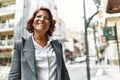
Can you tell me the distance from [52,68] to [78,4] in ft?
6.09

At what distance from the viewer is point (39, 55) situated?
67 centimetres

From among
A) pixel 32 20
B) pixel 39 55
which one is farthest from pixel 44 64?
pixel 32 20

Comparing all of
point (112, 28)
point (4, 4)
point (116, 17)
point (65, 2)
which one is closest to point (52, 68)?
point (65, 2)

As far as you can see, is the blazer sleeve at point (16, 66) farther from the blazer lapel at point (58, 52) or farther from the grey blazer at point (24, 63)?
the blazer lapel at point (58, 52)

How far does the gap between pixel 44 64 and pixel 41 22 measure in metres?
0.12

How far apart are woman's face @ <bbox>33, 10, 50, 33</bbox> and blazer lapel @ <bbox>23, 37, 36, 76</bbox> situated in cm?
4

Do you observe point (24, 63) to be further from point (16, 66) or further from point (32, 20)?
point (32, 20)

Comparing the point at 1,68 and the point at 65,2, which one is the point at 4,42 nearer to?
the point at 1,68

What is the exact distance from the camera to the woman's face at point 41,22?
67cm

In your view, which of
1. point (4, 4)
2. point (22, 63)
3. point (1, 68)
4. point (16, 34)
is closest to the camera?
point (22, 63)

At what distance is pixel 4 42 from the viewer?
241 cm

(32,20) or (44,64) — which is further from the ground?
(32,20)

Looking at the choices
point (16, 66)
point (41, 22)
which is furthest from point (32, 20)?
point (16, 66)

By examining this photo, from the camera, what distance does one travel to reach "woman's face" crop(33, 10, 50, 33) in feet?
2.19
